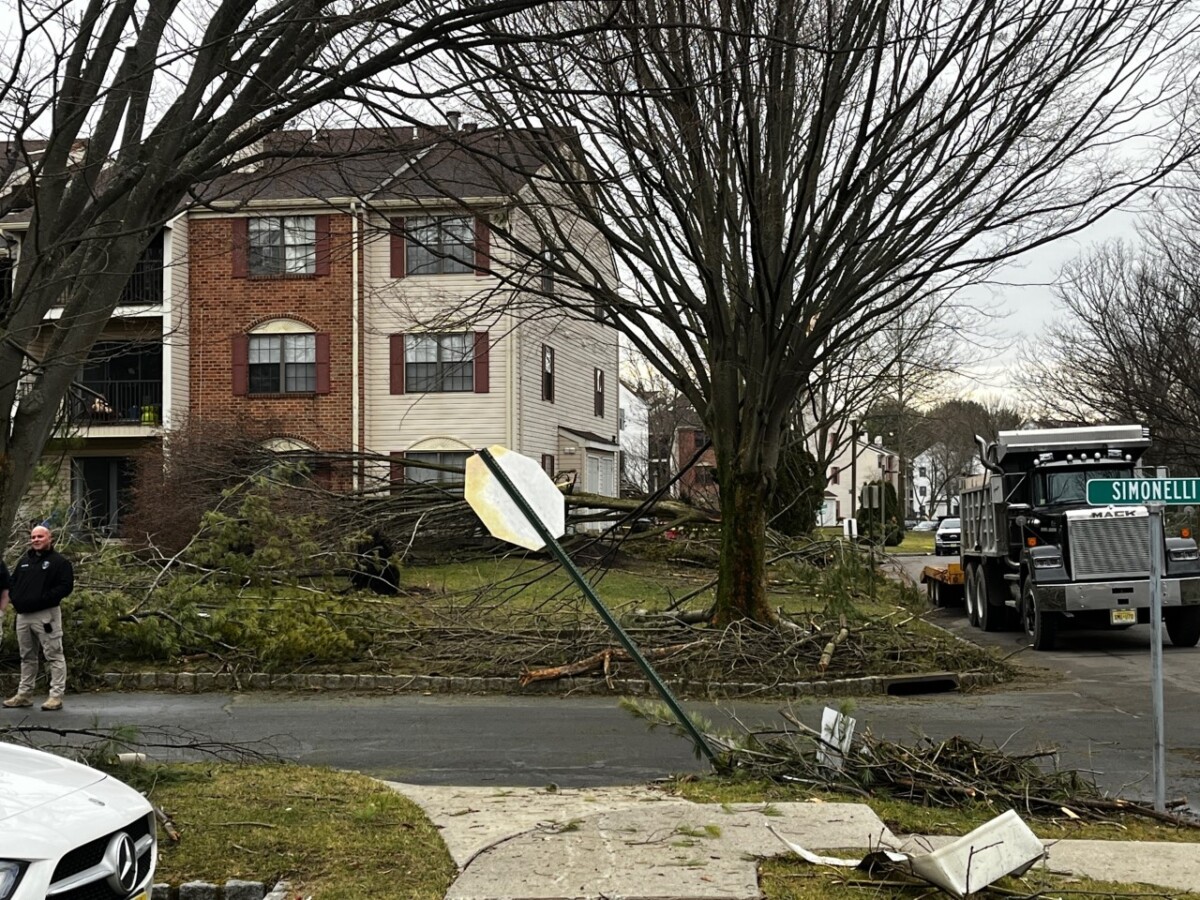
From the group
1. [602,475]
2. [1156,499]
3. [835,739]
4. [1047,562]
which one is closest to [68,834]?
[835,739]

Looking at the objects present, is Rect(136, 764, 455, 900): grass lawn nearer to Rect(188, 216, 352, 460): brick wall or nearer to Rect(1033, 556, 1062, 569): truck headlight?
Rect(1033, 556, 1062, 569): truck headlight

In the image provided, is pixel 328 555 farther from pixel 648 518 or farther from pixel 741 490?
pixel 648 518

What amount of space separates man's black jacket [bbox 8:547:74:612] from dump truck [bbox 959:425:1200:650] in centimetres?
1289

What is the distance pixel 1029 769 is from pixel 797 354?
7.80m

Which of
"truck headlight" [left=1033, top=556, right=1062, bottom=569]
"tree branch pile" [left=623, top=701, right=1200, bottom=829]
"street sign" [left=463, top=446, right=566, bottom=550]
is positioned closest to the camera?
"street sign" [left=463, top=446, right=566, bottom=550]

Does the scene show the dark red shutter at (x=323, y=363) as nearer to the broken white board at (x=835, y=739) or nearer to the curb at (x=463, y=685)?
the curb at (x=463, y=685)

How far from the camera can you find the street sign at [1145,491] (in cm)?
794

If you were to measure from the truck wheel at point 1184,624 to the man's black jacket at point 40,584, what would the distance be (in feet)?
49.2

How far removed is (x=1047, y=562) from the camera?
19297 millimetres

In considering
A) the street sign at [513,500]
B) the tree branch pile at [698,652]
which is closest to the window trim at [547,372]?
the tree branch pile at [698,652]

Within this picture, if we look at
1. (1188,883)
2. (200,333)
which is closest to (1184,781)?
(1188,883)

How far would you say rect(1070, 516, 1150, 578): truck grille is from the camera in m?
19.3

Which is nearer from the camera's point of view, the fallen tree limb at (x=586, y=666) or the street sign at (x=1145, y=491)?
the street sign at (x=1145, y=491)

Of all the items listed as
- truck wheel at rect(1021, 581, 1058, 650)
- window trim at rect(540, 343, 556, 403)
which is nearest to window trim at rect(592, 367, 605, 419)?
window trim at rect(540, 343, 556, 403)
